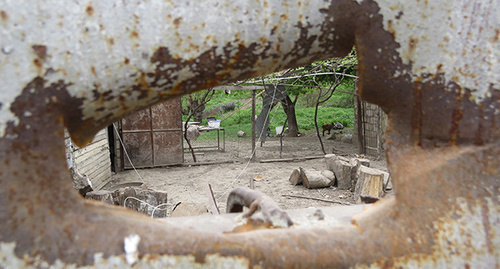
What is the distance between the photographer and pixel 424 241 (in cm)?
104

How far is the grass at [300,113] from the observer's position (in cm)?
1630

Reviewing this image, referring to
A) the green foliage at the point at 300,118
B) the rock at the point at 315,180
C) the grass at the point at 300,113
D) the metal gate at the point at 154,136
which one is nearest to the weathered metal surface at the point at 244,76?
the rock at the point at 315,180

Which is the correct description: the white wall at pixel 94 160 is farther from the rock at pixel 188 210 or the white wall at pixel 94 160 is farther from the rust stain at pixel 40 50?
the rust stain at pixel 40 50

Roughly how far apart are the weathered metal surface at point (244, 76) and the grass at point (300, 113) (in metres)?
13.7

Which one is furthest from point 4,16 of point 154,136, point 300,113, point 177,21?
point 300,113

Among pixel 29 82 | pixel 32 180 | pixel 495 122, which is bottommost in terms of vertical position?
pixel 32 180

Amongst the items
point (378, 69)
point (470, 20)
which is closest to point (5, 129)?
point (378, 69)

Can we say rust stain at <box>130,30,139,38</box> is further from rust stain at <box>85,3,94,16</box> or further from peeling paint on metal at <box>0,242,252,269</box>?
peeling paint on metal at <box>0,242,252,269</box>

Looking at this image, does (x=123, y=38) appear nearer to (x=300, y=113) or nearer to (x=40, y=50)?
(x=40, y=50)

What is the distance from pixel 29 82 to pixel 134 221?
452mm

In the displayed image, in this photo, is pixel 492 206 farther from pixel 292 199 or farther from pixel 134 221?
pixel 292 199

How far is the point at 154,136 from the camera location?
358 inches

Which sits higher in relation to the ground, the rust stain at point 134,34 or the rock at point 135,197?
the rust stain at point 134,34

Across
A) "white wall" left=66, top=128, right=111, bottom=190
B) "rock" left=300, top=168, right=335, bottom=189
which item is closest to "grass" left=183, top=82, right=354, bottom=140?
"white wall" left=66, top=128, right=111, bottom=190
